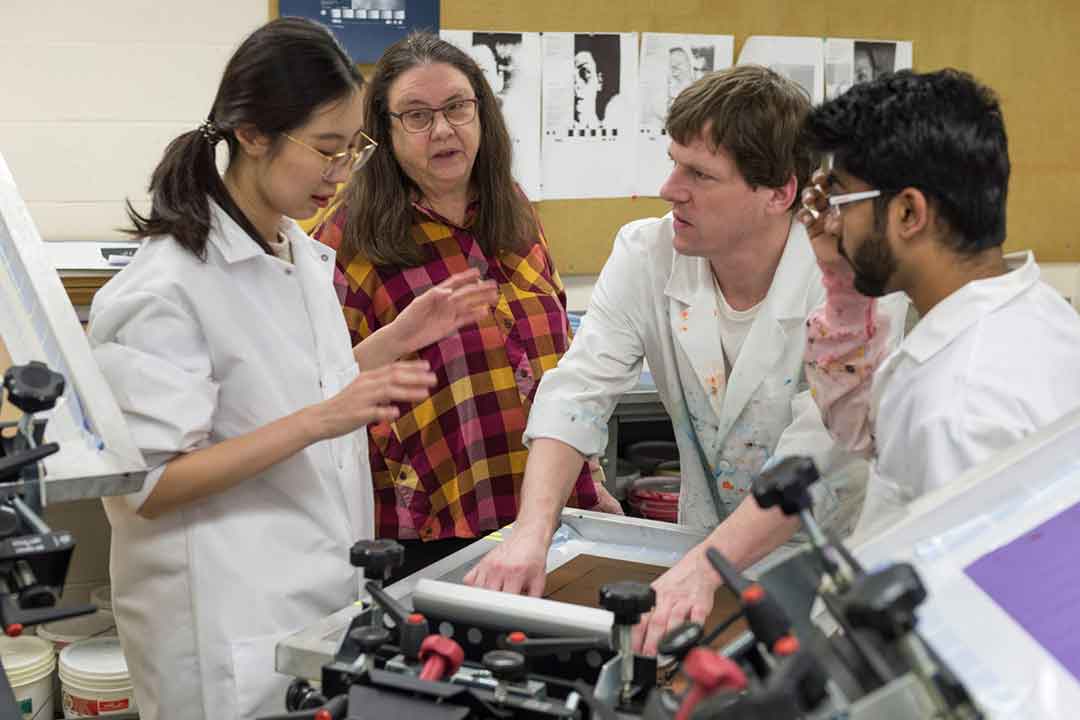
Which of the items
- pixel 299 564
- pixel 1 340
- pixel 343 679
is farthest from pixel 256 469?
pixel 343 679

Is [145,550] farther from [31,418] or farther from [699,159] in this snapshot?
[699,159]

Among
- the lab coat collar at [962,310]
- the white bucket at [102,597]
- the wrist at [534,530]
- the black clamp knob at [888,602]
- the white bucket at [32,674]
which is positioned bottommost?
the white bucket at [32,674]

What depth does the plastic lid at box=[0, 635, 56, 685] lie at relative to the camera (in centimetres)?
271

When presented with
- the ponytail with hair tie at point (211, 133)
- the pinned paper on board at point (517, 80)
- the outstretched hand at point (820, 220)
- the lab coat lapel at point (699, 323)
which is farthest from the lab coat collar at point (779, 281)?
the pinned paper on board at point (517, 80)

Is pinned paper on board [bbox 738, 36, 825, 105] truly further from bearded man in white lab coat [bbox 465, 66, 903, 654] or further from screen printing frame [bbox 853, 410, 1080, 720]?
screen printing frame [bbox 853, 410, 1080, 720]

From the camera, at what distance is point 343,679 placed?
3.63ft

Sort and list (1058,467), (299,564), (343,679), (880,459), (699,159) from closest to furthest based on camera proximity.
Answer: (1058,467)
(343,679)
(880,459)
(299,564)
(699,159)

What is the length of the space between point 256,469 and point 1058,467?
97cm

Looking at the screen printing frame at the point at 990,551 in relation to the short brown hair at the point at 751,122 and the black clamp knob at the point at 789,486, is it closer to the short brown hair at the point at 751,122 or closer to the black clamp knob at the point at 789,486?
the black clamp knob at the point at 789,486

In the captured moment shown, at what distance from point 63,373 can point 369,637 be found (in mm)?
513

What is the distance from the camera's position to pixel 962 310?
1.23 meters

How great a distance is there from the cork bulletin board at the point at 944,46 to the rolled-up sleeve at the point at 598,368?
4.59ft

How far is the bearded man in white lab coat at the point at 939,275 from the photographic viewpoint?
113cm

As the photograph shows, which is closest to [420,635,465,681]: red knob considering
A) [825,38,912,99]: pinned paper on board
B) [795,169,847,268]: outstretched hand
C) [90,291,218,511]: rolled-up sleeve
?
[90,291,218,511]: rolled-up sleeve
